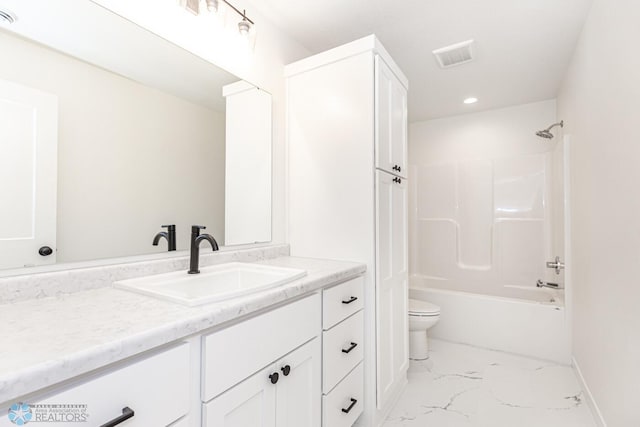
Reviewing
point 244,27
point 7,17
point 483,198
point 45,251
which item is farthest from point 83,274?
point 483,198

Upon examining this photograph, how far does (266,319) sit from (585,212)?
2067 mm

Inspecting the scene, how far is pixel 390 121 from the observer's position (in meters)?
1.82

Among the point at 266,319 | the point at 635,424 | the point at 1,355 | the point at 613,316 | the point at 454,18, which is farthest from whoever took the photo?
the point at 454,18

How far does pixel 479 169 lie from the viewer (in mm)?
3424

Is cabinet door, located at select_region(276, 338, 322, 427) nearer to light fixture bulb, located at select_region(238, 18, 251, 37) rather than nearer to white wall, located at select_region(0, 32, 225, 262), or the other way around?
white wall, located at select_region(0, 32, 225, 262)

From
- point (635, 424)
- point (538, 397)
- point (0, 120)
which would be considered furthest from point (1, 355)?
point (538, 397)

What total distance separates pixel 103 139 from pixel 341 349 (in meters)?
1.27

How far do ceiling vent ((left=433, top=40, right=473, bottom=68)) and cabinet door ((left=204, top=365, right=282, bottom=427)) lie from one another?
224 centimetres

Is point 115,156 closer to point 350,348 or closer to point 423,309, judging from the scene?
point 350,348

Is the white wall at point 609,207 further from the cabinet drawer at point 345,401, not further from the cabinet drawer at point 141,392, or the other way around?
the cabinet drawer at point 141,392

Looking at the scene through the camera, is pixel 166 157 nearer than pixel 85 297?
No

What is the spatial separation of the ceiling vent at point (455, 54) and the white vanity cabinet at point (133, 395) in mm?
2349

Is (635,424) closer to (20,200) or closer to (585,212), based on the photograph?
(585,212)

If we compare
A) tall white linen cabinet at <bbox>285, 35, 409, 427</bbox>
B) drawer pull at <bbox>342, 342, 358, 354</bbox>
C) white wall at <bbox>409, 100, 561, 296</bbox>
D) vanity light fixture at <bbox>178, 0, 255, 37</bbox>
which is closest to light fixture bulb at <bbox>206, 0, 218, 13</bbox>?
vanity light fixture at <bbox>178, 0, 255, 37</bbox>
